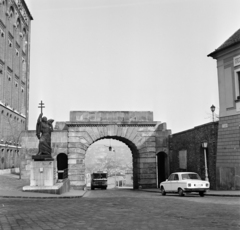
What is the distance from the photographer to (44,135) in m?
23.2

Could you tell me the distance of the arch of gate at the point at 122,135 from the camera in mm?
33469

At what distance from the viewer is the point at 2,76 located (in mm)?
48531

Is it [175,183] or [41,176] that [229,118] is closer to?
[175,183]

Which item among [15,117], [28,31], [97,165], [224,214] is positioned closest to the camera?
[224,214]

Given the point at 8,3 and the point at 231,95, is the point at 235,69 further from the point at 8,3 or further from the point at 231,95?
the point at 8,3

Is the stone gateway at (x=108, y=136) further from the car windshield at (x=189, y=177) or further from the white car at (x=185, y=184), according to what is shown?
the car windshield at (x=189, y=177)

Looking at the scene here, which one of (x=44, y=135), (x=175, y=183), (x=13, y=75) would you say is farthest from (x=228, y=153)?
(x=13, y=75)

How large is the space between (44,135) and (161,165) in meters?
16.5

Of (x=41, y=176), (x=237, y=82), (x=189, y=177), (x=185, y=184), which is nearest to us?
Answer: (x=185, y=184)

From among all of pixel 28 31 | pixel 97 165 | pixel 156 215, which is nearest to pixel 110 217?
pixel 156 215

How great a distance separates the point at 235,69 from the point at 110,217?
57.4 feet

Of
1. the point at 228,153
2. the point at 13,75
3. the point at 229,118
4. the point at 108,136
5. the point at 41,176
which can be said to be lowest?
the point at 41,176

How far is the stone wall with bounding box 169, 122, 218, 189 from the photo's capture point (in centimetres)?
2558

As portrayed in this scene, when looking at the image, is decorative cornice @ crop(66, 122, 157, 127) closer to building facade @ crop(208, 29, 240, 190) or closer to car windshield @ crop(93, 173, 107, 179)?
building facade @ crop(208, 29, 240, 190)
